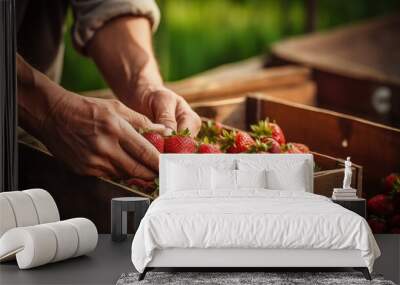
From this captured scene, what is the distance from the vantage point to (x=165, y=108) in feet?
22.5

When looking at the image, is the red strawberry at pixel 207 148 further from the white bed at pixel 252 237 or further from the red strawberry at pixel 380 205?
the white bed at pixel 252 237

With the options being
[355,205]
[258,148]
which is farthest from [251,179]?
[355,205]

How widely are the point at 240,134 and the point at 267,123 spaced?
26cm

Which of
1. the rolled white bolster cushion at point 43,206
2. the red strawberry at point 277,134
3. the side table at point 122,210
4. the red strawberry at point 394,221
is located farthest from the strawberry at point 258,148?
the rolled white bolster cushion at point 43,206

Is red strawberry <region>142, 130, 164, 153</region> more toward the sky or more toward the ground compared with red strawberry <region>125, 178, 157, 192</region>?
more toward the sky

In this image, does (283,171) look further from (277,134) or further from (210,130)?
(210,130)

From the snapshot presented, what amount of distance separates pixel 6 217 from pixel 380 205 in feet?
10.3

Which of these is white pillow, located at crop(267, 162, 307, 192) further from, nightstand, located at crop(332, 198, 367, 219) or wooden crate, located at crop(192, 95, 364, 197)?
wooden crate, located at crop(192, 95, 364, 197)

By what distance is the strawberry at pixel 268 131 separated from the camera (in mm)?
6789

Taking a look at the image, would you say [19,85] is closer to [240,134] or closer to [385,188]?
[240,134]

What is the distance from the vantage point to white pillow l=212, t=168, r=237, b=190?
609 cm

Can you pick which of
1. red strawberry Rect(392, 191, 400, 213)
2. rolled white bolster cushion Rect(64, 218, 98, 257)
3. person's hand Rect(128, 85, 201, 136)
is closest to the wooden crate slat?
red strawberry Rect(392, 191, 400, 213)

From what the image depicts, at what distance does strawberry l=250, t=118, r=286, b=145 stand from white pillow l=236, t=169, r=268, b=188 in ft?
2.36

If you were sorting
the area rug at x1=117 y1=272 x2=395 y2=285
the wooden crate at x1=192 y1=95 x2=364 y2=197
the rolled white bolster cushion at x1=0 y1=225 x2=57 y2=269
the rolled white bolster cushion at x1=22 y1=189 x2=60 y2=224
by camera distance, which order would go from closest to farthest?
the area rug at x1=117 y1=272 x2=395 y2=285 → the rolled white bolster cushion at x1=0 y1=225 x2=57 y2=269 → the rolled white bolster cushion at x1=22 y1=189 x2=60 y2=224 → the wooden crate at x1=192 y1=95 x2=364 y2=197
